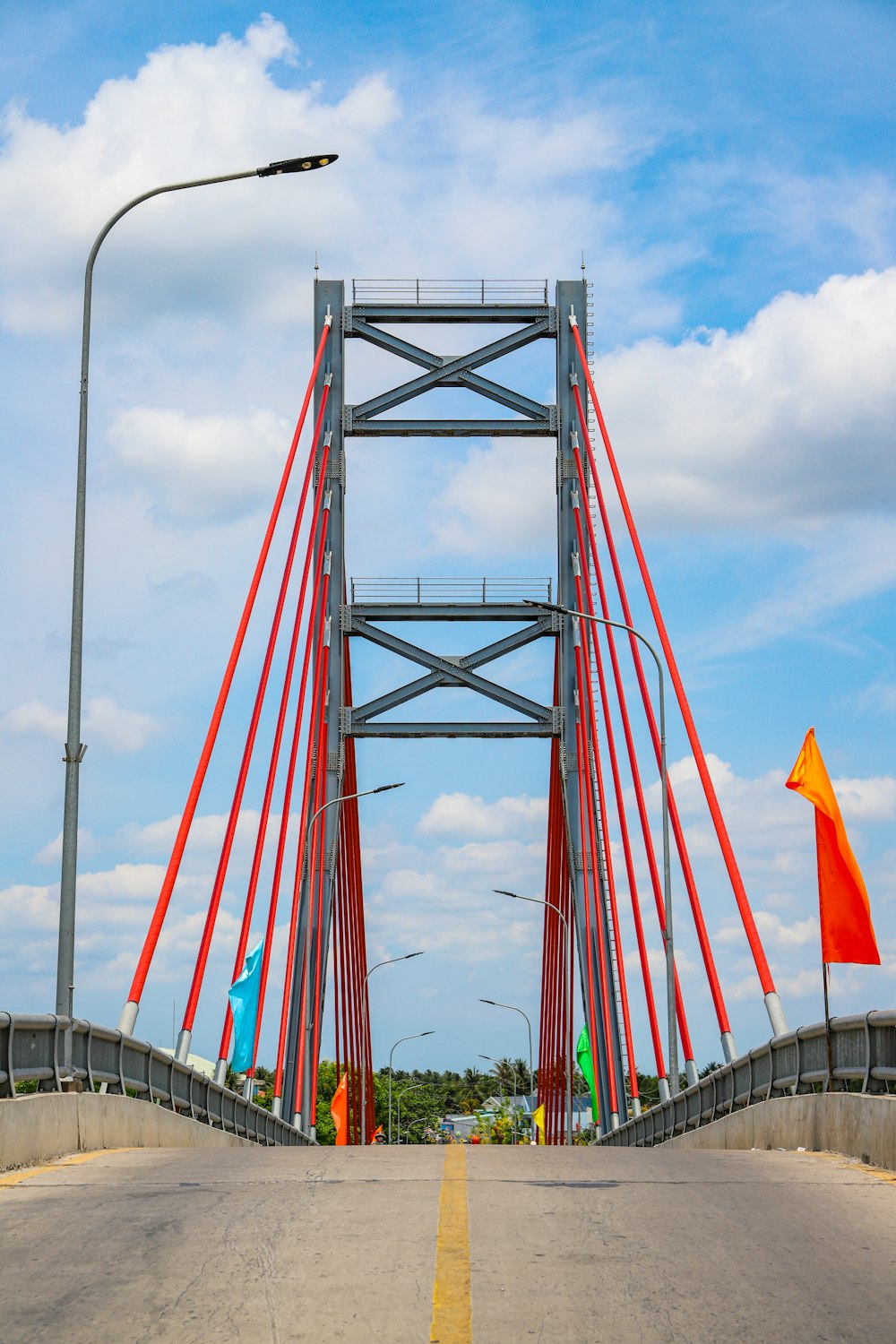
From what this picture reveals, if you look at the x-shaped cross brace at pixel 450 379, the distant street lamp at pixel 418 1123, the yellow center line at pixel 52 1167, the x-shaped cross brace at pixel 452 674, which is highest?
the x-shaped cross brace at pixel 450 379

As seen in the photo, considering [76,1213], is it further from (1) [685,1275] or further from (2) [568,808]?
(2) [568,808]

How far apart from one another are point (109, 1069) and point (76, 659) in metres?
3.73

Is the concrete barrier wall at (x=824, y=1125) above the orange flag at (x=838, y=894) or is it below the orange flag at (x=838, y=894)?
below

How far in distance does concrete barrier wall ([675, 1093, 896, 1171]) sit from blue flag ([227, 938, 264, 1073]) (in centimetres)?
1055

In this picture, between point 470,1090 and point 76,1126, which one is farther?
point 470,1090

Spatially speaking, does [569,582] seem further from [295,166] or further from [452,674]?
[295,166]

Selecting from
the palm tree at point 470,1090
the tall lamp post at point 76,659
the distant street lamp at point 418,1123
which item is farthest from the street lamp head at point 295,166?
the palm tree at point 470,1090

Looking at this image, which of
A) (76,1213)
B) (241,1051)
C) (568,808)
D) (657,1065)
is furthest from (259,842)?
(76,1213)

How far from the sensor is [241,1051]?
2656 centimetres

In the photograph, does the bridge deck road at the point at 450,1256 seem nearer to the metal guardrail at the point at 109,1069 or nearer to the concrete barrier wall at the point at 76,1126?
the concrete barrier wall at the point at 76,1126

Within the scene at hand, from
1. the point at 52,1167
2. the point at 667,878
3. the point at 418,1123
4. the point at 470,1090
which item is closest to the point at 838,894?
the point at 52,1167

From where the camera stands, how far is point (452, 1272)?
6965 millimetres

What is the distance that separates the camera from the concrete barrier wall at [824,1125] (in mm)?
11016

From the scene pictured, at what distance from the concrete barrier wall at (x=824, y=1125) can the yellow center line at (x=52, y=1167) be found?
17.4 feet
